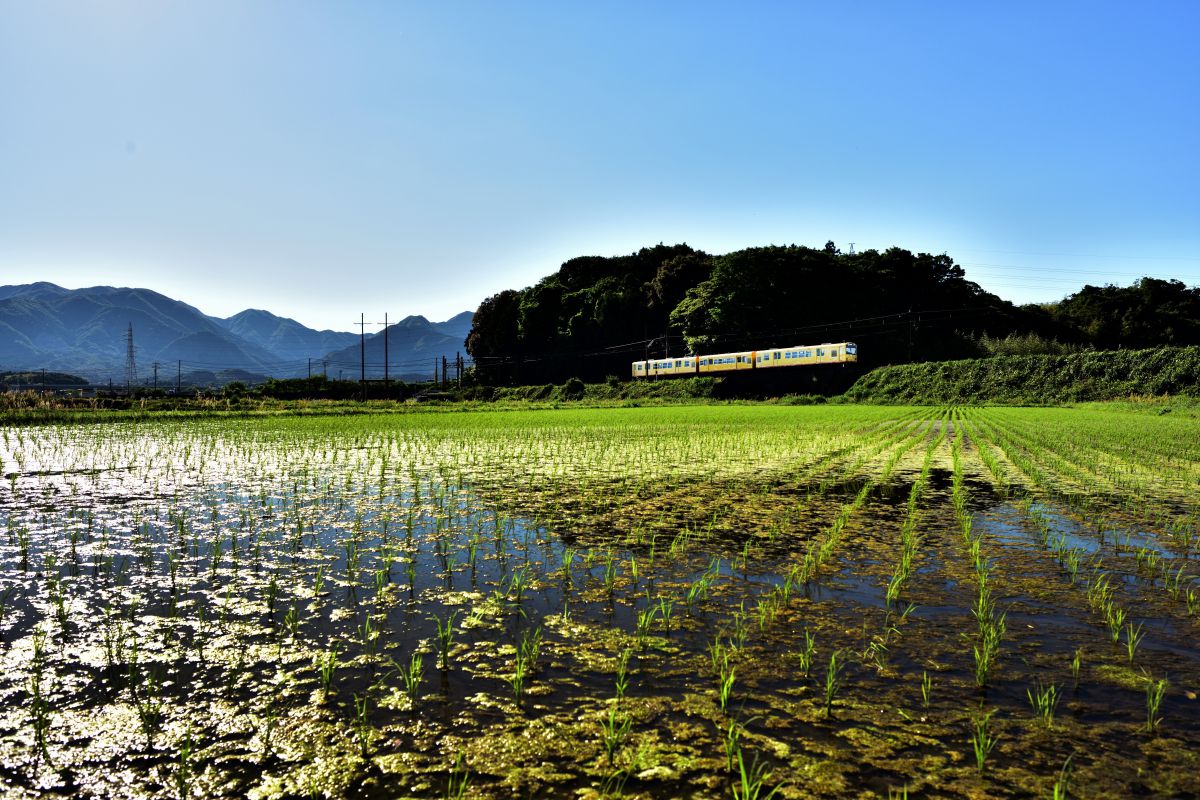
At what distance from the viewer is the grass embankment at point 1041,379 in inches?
1448

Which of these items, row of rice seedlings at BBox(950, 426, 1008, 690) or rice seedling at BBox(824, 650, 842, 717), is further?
row of rice seedlings at BBox(950, 426, 1008, 690)

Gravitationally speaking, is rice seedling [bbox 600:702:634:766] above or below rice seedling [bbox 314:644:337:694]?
below

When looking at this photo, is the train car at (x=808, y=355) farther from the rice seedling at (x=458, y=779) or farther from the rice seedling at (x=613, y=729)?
the rice seedling at (x=458, y=779)

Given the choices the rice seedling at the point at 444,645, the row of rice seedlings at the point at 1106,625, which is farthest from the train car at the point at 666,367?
the rice seedling at the point at 444,645

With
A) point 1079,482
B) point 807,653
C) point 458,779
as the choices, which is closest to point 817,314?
point 1079,482

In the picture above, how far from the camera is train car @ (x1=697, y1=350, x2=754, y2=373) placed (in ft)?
170

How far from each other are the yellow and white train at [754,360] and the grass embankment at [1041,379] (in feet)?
11.9

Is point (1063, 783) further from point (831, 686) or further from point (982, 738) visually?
point (831, 686)

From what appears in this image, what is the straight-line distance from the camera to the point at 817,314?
5922cm

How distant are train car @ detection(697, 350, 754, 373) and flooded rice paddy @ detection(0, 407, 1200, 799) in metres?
42.8

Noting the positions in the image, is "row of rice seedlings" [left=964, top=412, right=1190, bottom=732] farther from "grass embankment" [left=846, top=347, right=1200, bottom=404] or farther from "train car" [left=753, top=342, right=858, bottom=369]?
"train car" [left=753, top=342, right=858, bottom=369]

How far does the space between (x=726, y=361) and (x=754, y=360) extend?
9.75 feet

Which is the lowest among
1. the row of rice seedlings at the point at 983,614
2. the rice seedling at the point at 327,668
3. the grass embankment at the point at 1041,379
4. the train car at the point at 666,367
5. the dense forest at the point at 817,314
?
the row of rice seedlings at the point at 983,614

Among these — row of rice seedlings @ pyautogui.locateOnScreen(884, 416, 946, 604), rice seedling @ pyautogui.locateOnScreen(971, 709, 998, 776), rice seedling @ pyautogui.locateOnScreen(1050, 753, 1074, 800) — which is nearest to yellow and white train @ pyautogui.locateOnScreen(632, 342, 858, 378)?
row of rice seedlings @ pyautogui.locateOnScreen(884, 416, 946, 604)
